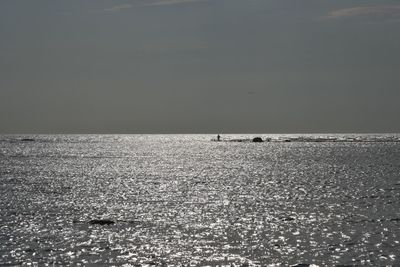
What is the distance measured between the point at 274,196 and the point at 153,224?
101 feet

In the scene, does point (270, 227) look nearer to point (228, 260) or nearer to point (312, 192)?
point (228, 260)

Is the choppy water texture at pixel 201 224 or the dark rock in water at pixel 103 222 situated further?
the dark rock in water at pixel 103 222

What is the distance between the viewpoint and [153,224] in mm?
54188

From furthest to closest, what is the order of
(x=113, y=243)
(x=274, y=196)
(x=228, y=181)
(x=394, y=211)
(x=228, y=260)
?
1. (x=228, y=181)
2. (x=274, y=196)
3. (x=394, y=211)
4. (x=113, y=243)
5. (x=228, y=260)

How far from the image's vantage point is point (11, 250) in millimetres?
41562

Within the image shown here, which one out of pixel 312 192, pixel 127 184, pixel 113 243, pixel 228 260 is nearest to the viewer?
pixel 228 260

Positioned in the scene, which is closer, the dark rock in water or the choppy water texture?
the choppy water texture

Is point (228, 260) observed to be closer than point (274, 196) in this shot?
Yes

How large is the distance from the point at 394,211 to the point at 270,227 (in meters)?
17.5

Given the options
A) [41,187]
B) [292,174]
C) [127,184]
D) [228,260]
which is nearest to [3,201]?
[41,187]

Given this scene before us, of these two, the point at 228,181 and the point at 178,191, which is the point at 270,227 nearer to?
the point at 178,191

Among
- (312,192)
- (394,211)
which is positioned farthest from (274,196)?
(394,211)

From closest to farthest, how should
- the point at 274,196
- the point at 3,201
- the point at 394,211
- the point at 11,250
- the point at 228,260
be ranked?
1. the point at 228,260
2. the point at 11,250
3. the point at 394,211
4. the point at 3,201
5. the point at 274,196

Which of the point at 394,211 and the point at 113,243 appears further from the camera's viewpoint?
the point at 394,211
